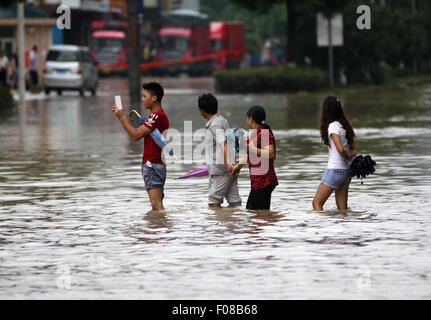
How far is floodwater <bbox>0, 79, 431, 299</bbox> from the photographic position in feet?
25.5

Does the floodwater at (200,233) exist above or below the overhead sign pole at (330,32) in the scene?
below

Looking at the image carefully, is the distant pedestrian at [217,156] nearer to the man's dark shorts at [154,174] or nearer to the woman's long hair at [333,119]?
the man's dark shorts at [154,174]

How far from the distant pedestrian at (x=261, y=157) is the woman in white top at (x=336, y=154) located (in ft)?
1.62

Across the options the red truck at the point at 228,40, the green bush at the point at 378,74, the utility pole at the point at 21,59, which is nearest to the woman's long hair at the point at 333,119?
the utility pole at the point at 21,59

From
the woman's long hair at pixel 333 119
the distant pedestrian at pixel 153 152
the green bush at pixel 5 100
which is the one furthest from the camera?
the green bush at pixel 5 100

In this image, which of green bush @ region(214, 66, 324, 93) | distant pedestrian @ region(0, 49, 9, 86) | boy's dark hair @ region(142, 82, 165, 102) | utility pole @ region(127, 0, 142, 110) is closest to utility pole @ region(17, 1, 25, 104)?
distant pedestrian @ region(0, 49, 9, 86)

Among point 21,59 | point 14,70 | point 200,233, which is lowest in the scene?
point 200,233

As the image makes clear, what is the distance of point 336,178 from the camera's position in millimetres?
11320

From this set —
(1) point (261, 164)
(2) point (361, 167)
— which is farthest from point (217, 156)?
(2) point (361, 167)

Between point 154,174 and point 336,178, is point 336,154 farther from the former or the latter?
point 154,174

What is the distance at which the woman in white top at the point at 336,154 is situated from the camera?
11320 mm

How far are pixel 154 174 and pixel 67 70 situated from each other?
30482 mm
